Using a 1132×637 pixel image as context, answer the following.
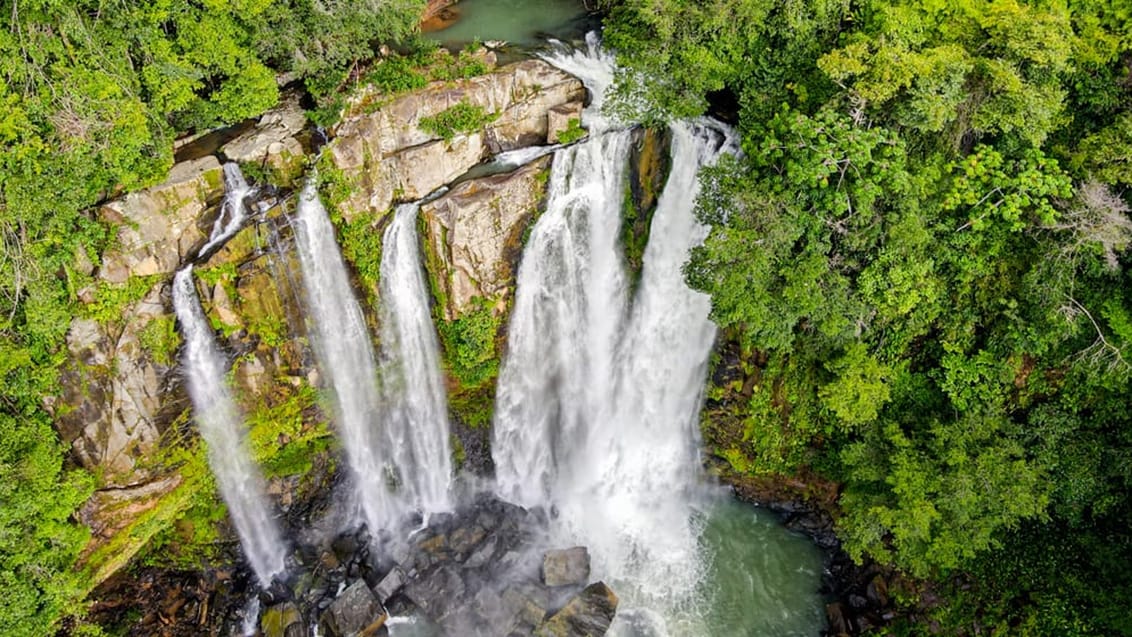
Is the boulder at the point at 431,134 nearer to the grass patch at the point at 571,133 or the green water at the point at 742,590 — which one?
the grass patch at the point at 571,133

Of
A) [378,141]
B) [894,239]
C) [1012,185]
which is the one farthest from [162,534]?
[1012,185]

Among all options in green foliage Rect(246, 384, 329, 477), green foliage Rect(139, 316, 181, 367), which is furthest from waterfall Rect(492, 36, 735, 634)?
green foliage Rect(139, 316, 181, 367)

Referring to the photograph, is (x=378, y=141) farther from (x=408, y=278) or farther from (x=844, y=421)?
(x=844, y=421)

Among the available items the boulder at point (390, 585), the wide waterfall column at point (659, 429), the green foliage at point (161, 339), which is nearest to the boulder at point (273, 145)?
the green foliage at point (161, 339)

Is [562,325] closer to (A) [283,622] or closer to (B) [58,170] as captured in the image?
(A) [283,622]

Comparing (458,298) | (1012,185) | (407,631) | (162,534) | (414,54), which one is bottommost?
(407,631)

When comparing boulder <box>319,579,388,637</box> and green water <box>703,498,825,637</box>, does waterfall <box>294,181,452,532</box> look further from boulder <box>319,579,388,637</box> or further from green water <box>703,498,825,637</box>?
green water <box>703,498,825,637</box>

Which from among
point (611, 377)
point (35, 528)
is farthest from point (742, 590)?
point (35, 528)
